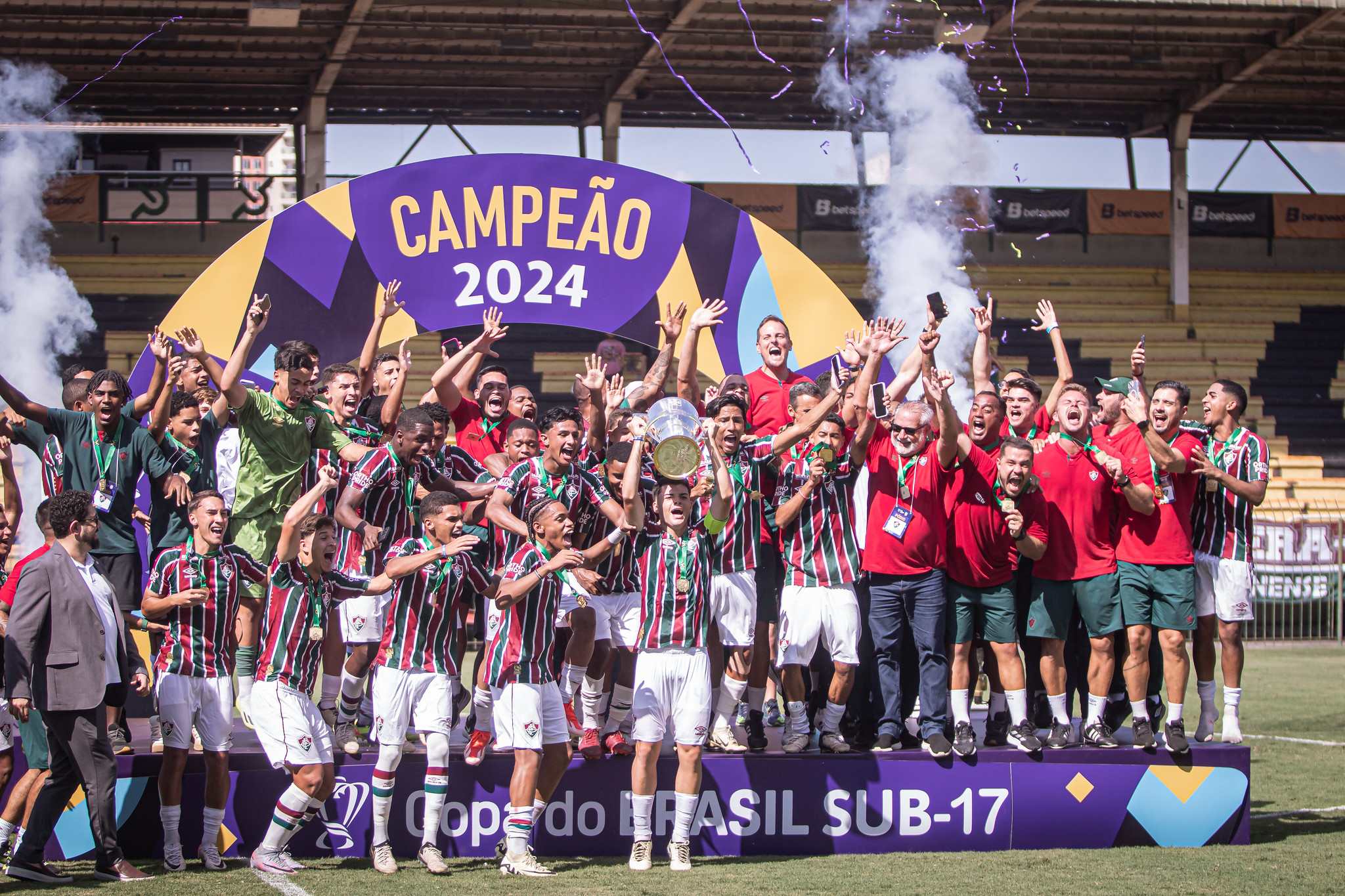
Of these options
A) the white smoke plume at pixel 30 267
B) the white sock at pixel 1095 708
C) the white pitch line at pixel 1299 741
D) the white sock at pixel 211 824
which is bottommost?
the white pitch line at pixel 1299 741

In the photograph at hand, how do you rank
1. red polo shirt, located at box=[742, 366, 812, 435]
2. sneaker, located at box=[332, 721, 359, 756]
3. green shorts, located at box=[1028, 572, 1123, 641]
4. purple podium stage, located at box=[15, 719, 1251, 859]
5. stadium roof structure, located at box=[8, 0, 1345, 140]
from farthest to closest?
stadium roof structure, located at box=[8, 0, 1345, 140], red polo shirt, located at box=[742, 366, 812, 435], green shorts, located at box=[1028, 572, 1123, 641], sneaker, located at box=[332, 721, 359, 756], purple podium stage, located at box=[15, 719, 1251, 859]

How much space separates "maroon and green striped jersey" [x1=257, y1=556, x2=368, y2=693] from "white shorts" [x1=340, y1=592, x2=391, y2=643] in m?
0.60

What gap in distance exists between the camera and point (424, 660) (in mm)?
5953

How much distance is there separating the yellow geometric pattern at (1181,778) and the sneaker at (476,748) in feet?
11.4

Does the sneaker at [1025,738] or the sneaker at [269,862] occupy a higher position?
the sneaker at [1025,738]

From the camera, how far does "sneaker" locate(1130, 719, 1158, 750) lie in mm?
6562

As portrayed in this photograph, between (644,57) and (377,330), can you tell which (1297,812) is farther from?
(644,57)

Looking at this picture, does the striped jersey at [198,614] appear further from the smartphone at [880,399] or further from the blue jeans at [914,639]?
the smartphone at [880,399]

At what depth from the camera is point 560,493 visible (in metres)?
6.63

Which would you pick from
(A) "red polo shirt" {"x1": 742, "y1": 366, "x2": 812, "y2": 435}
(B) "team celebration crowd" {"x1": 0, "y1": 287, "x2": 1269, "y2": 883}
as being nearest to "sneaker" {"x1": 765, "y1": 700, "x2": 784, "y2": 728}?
(B) "team celebration crowd" {"x1": 0, "y1": 287, "x2": 1269, "y2": 883}

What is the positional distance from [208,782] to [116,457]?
6.25ft

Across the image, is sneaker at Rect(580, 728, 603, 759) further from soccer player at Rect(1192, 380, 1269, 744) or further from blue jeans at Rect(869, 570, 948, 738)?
soccer player at Rect(1192, 380, 1269, 744)

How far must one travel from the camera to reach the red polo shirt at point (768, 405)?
7.62 metres

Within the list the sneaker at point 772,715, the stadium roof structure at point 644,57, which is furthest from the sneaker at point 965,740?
the stadium roof structure at point 644,57
